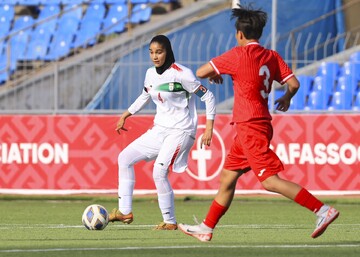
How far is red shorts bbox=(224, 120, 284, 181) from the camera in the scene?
30.8 ft

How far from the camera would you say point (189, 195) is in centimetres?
1734

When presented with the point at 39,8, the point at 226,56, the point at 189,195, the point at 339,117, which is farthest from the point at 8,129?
the point at 39,8

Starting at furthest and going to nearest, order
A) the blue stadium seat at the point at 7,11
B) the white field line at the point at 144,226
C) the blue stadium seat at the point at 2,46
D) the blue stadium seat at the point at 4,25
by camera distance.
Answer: the blue stadium seat at the point at 7,11 < the blue stadium seat at the point at 4,25 < the blue stadium seat at the point at 2,46 < the white field line at the point at 144,226

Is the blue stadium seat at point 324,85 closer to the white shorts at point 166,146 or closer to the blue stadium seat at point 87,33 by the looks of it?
the blue stadium seat at point 87,33

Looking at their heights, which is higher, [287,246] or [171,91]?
[171,91]

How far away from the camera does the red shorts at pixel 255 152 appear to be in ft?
30.8

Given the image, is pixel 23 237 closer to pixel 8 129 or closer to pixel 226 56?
pixel 226 56

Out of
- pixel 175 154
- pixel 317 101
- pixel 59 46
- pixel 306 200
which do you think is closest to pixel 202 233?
pixel 306 200

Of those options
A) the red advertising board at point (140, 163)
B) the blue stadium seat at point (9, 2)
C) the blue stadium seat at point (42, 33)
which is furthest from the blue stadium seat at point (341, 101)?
the blue stadium seat at point (9, 2)

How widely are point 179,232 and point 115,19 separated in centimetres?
1714

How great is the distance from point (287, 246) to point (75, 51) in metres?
17.8

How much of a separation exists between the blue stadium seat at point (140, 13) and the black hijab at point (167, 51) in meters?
16.1

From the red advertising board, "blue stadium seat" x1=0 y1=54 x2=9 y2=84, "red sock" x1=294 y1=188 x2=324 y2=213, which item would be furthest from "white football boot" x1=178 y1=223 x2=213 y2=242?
"blue stadium seat" x1=0 y1=54 x2=9 y2=84

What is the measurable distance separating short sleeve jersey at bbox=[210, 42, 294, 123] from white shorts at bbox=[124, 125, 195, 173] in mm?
2021
